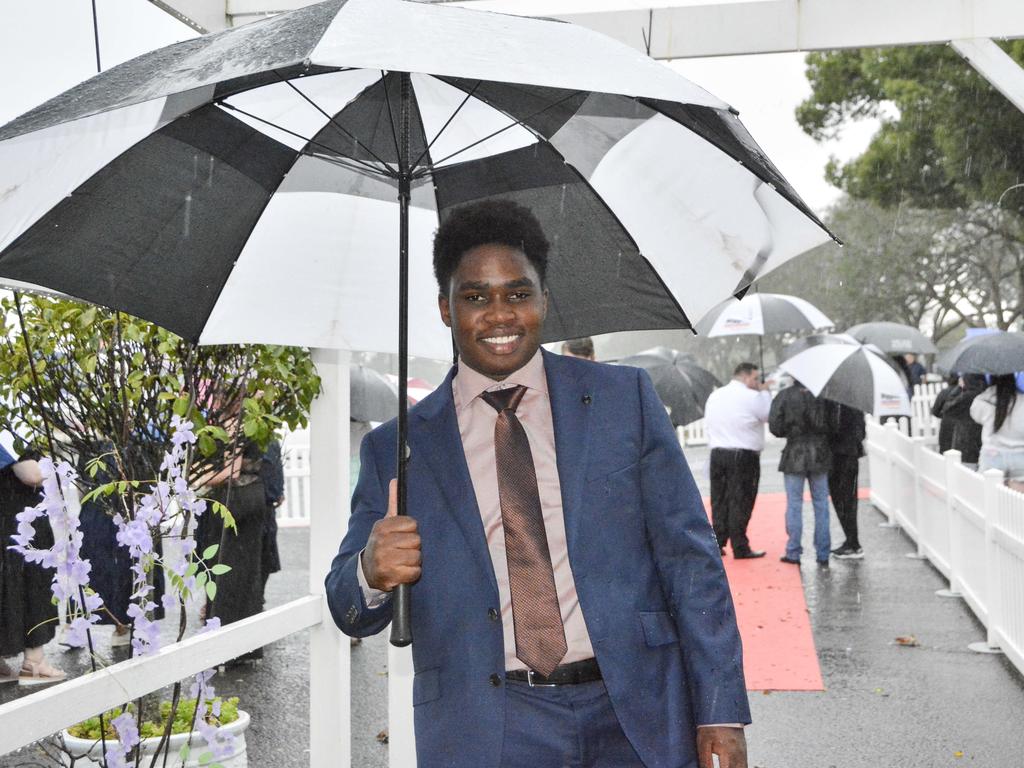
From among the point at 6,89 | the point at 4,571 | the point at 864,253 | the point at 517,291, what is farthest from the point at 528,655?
the point at 864,253

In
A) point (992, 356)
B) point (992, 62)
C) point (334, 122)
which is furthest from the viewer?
point (992, 356)

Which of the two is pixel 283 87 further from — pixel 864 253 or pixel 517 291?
pixel 864 253

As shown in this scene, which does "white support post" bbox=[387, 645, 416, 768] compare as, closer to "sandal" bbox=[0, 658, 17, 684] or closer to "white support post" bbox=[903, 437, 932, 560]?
"sandal" bbox=[0, 658, 17, 684]

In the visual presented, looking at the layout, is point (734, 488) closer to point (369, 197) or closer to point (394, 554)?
point (369, 197)

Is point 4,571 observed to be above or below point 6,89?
below

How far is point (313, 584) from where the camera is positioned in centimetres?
475

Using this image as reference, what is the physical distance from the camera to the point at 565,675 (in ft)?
9.10

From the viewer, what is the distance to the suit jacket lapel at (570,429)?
2.84 meters

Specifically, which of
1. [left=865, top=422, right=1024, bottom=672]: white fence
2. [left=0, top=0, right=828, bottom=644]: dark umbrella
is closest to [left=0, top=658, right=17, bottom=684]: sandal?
[left=0, top=0, right=828, bottom=644]: dark umbrella

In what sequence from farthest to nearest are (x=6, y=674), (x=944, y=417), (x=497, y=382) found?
1. (x=944, y=417)
2. (x=6, y=674)
3. (x=497, y=382)

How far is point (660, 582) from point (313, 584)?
2.15 metres

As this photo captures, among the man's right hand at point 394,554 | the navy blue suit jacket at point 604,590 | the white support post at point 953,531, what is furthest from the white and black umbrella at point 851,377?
the man's right hand at point 394,554

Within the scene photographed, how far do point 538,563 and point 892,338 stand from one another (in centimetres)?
1755

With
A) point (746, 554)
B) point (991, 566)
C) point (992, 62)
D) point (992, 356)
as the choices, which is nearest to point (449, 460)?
point (992, 62)
